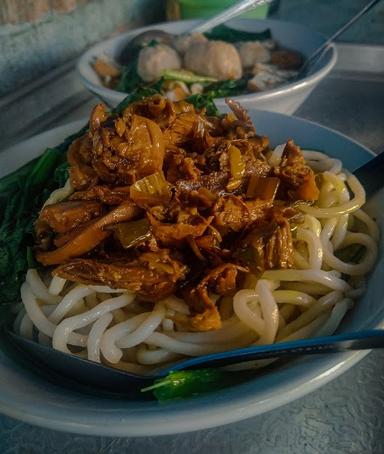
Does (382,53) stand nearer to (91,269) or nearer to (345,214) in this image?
(345,214)

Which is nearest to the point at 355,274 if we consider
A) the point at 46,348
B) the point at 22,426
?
the point at 46,348

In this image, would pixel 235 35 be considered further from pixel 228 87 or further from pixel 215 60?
pixel 228 87

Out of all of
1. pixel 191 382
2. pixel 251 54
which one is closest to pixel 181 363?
pixel 191 382

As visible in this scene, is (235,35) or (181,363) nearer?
(181,363)

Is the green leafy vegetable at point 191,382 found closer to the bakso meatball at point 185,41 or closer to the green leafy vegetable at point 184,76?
the green leafy vegetable at point 184,76

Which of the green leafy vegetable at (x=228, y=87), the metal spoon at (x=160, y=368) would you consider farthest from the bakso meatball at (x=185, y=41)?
the metal spoon at (x=160, y=368)

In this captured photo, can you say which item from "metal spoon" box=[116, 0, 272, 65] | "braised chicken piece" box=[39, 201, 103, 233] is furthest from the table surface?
"metal spoon" box=[116, 0, 272, 65]
